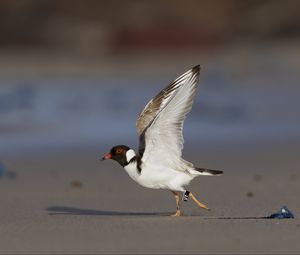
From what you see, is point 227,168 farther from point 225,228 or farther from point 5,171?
point 225,228

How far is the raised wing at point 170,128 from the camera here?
326 inches

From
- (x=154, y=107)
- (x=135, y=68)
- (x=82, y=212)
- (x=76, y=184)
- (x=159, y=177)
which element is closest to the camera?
(x=159, y=177)

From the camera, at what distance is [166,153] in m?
8.39

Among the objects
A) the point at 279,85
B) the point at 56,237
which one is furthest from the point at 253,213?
the point at 279,85

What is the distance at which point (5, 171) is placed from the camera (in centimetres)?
1120

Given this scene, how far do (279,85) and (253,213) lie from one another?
14.2m

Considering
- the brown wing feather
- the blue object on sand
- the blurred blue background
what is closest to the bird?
the brown wing feather

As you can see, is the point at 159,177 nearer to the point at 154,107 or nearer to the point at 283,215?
the point at 154,107

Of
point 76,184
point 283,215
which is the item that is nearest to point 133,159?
point 283,215

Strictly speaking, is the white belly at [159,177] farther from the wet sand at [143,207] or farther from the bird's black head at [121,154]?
the wet sand at [143,207]

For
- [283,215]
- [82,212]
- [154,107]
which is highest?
[154,107]

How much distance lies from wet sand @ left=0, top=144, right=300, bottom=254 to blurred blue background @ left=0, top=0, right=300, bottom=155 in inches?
51.6

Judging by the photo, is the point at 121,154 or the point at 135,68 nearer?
the point at 121,154

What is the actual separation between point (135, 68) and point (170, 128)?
22237 millimetres
